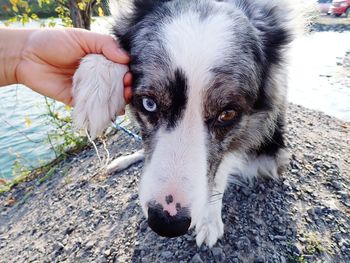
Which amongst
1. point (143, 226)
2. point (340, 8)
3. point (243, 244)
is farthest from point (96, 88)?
point (340, 8)

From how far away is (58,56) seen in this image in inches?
94.3

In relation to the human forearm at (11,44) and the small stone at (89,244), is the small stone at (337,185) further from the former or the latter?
the human forearm at (11,44)

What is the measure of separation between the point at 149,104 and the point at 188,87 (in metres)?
0.30

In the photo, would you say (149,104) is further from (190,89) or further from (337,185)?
(337,185)

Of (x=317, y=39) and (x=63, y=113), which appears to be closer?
(x=63, y=113)

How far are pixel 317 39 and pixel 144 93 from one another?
38.4 ft

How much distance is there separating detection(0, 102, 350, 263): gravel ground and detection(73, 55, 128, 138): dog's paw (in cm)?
107

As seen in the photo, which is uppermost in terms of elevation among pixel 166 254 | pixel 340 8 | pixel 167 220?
pixel 167 220

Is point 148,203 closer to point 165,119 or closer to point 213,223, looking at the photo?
point 165,119

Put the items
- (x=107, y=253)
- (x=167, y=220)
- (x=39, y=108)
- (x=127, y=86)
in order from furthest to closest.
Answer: (x=39, y=108) < (x=107, y=253) < (x=127, y=86) < (x=167, y=220)

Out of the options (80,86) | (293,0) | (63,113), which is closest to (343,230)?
(293,0)

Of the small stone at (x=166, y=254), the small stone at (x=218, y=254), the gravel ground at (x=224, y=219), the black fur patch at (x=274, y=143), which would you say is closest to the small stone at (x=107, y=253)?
the gravel ground at (x=224, y=219)

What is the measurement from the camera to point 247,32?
2.23m

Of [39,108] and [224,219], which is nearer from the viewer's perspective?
[224,219]
